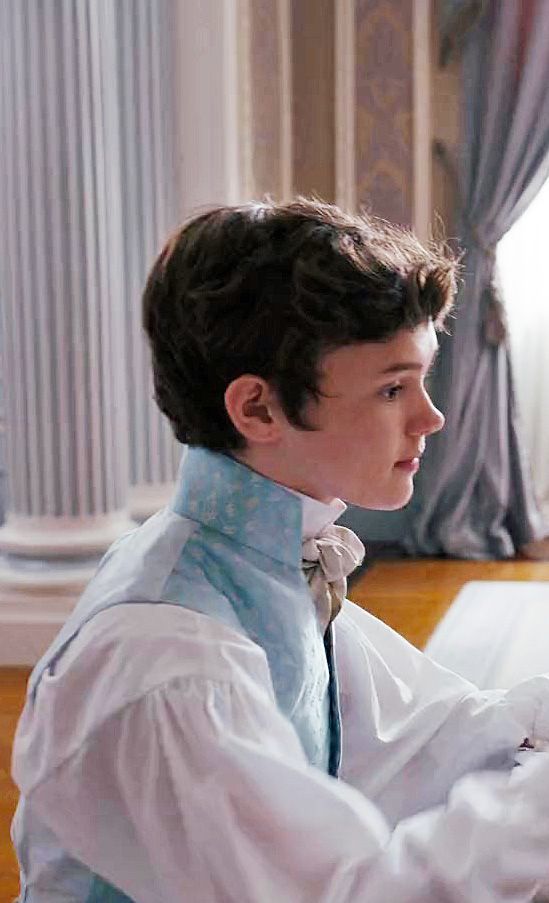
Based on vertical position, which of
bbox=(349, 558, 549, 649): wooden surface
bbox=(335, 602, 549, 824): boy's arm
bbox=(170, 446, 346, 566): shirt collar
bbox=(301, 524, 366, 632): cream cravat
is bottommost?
bbox=(349, 558, 549, 649): wooden surface

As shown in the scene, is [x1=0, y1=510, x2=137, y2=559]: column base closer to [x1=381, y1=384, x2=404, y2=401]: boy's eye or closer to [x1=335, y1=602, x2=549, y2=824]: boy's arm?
[x1=335, y1=602, x2=549, y2=824]: boy's arm

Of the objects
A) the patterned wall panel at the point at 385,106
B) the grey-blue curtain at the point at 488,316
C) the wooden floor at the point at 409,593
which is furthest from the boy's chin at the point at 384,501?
the patterned wall panel at the point at 385,106

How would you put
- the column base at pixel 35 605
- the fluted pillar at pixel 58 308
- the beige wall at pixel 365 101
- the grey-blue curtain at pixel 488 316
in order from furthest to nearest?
1. the beige wall at pixel 365 101
2. the grey-blue curtain at pixel 488 316
3. the column base at pixel 35 605
4. the fluted pillar at pixel 58 308

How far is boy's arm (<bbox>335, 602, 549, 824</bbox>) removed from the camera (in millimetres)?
1270

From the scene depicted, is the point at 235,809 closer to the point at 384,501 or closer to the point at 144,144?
the point at 384,501

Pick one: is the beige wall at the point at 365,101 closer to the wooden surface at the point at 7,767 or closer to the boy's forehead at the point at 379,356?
the wooden surface at the point at 7,767

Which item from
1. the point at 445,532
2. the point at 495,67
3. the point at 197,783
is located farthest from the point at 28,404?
the point at 197,783

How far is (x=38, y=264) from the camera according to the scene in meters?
3.77

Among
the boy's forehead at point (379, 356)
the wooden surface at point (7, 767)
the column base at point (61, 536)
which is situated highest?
the boy's forehead at point (379, 356)

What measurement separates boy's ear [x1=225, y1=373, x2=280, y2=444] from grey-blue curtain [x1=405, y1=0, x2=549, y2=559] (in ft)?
13.5

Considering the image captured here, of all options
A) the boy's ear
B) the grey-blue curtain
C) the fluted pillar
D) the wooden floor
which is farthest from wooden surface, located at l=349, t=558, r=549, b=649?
the boy's ear

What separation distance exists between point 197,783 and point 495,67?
4.58 metres

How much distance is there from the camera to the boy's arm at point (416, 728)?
1.27 metres

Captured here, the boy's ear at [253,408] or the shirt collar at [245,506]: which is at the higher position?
the boy's ear at [253,408]
